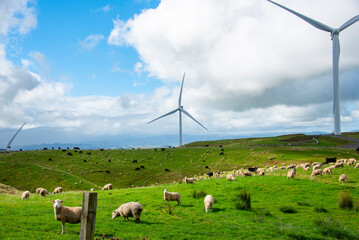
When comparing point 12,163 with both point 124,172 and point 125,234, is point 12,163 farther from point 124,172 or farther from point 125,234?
point 125,234

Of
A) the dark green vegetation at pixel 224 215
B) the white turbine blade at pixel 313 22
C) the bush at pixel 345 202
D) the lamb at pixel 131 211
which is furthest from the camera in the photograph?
the white turbine blade at pixel 313 22

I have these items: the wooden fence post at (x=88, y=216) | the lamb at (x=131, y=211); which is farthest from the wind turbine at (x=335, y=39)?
the wooden fence post at (x=88, y=216)

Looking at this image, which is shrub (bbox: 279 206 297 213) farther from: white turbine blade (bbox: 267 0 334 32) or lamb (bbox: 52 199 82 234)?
white turbine blade (bbox: 267 0 334 32)

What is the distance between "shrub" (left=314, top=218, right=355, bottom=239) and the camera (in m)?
10.9

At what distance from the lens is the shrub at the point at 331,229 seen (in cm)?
1093

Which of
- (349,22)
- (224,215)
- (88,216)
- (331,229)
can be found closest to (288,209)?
(331,229)

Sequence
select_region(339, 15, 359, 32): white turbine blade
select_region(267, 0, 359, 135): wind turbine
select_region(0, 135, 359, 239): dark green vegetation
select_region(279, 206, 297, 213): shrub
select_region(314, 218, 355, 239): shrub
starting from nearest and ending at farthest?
select_region(314, 218, 355, 239): shrub
select_region(0, 135, 359, 239): dark green vegetation
select_region(279, 206, 297, 213): shrub
select_region(339, 15, 359, 32): white turbine blade
select_region(267, 0, 359, 135): wind turbine

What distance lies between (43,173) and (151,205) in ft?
154

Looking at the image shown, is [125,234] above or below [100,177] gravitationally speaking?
above

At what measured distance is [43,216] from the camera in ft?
45.0

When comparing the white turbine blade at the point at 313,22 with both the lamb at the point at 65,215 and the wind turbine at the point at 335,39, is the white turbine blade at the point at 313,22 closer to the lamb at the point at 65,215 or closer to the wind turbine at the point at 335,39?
the wind turbine at the point at 335,39

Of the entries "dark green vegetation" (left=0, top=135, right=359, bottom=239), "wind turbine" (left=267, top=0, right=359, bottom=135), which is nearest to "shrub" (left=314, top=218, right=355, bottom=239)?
"dark green vegetation" (left=0, top=135, right=359, bottom=239)

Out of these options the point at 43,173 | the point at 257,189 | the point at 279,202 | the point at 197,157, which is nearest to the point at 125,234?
the point at 279,202

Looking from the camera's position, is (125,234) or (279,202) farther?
(279,202)
